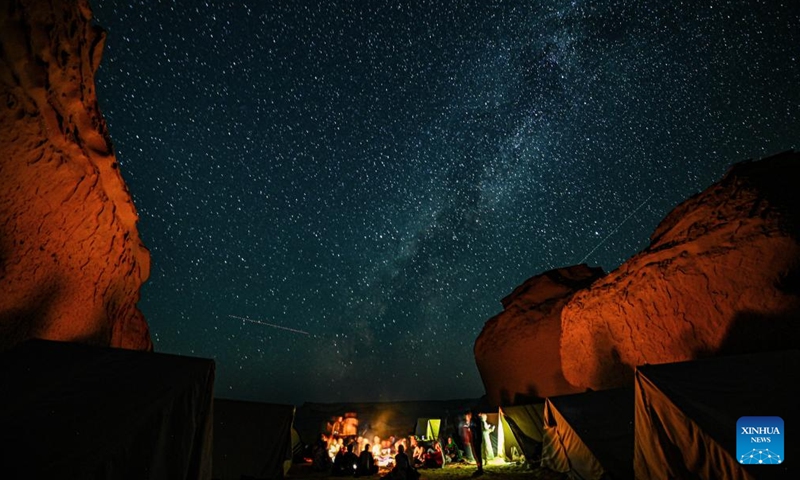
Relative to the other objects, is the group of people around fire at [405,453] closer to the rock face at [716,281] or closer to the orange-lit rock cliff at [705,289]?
the orange-lit rock cliff at [705,289]

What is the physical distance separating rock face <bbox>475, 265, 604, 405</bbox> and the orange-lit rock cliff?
137 inches

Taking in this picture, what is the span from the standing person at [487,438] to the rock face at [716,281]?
5.37 meters

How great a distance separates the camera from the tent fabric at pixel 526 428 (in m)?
13.7

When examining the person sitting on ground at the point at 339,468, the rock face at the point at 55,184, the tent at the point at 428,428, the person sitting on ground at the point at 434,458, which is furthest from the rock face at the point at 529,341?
the rock face at the point at 55,184

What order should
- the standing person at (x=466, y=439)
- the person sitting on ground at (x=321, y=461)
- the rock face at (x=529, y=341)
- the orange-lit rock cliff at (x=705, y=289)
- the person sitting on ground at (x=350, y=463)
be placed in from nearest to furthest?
1. the orange-lit rock cliff at (x=705, y=289)
2. the person sitting on ground at (x=350, y=463)
3. the person sitting on ground at (x=321, y=461)
4. the standing person at (x=466, y=439)
5. the rock face at (x=529, y=341)

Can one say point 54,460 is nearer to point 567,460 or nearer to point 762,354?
point 762,354

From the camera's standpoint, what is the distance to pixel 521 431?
1445cm

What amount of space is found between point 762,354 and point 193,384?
793cm

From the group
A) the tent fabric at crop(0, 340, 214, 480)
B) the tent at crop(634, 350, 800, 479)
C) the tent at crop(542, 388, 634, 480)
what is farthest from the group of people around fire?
the tent fabric at crop(0, 340, 214, 480)

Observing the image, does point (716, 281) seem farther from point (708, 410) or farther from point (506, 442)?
point (506, 442)

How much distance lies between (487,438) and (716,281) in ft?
35.8

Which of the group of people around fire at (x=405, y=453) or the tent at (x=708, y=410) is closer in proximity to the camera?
the tent at (x=708, y=410)

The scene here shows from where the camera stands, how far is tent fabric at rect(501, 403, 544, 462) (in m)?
13.7

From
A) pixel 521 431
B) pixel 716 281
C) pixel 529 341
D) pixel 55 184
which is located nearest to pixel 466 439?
pixel 521 431
